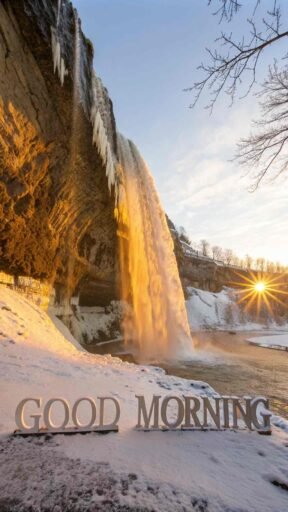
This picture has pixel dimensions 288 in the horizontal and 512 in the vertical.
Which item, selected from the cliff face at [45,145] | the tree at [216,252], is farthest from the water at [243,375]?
the tree at [216,252]

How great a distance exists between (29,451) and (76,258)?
11673 millimetres

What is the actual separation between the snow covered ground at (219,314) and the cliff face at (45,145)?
29.8 meters

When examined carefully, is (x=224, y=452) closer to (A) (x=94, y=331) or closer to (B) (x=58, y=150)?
(B) (x=58, y=150)

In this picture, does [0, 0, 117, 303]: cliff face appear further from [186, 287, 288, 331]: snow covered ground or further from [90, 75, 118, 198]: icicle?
[186, 287, 288, 331]: snow covered ground

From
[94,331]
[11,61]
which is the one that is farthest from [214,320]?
[11,61]

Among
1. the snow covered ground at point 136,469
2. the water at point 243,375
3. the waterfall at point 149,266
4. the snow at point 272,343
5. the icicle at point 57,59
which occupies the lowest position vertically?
the snow at point 272,343

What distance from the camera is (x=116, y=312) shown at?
2147 centimetres

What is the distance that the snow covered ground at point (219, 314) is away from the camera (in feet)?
129

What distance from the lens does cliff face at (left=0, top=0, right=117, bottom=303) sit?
614cm

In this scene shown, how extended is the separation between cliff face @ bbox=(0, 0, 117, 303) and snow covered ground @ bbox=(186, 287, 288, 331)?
29.8m

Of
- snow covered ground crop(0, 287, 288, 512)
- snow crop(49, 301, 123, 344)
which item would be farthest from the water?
snow crop(49, 301, 123, 344)

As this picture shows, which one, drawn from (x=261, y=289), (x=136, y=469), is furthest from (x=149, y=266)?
(x=261, y=289)

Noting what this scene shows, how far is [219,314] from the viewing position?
42750 millimetres

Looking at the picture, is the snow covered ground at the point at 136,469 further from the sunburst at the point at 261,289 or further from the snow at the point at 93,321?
the sunburst at the point at 261,289
